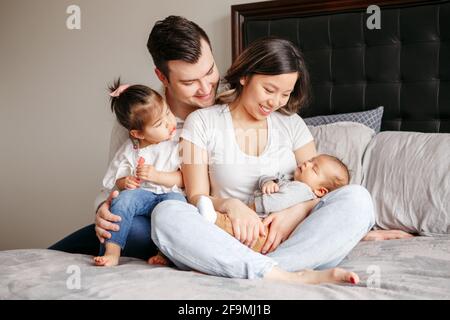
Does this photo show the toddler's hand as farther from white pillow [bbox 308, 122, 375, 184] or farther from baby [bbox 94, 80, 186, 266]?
white pillow [bbox 308, 122, 375, 184]

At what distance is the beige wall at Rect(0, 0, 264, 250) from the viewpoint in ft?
11.2

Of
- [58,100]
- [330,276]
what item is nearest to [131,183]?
[330,276]

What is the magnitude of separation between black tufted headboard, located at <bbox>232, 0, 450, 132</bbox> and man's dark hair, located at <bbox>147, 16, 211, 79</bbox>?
3.24 ft

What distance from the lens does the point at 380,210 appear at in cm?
200

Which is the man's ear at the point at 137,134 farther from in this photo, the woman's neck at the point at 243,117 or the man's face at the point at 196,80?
the woman's neck at the point at 243,117

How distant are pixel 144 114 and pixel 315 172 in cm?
57

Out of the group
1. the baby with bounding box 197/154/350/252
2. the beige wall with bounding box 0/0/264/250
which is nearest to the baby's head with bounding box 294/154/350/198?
the baby with bounding box 197/154/350/252

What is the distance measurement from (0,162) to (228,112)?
101 inches

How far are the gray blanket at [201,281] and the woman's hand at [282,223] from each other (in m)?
0.18

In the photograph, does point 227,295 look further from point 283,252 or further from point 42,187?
point 42,187

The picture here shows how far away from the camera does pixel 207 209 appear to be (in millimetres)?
1617

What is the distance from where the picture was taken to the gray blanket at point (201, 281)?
1.27 meters

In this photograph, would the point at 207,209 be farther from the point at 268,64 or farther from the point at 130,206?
the point at 268,64
